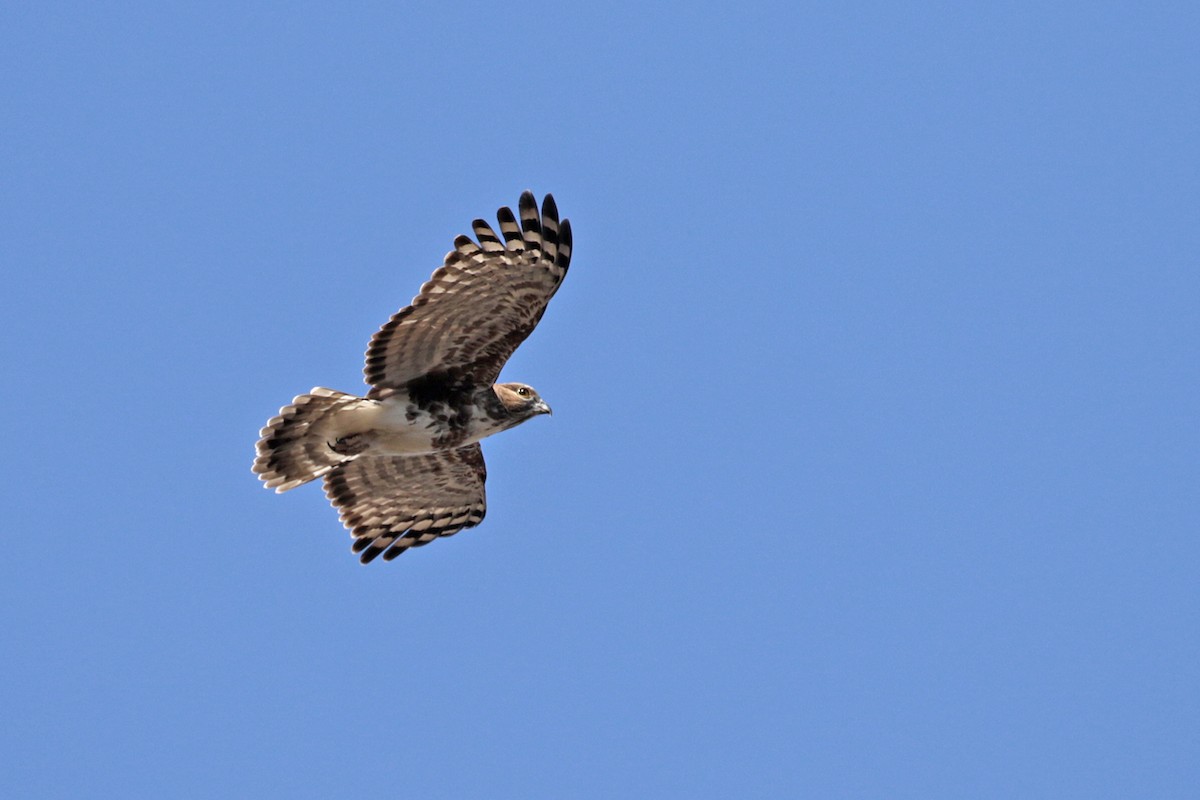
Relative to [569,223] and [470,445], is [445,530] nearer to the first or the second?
[470,445]

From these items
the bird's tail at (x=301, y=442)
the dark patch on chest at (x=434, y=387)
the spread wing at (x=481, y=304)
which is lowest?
the bird's tail at (x=301, y=442)

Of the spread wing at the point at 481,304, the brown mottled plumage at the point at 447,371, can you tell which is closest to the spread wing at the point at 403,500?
the brown mottled plumage at the point at 447,371

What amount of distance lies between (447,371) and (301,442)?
4.48 ft

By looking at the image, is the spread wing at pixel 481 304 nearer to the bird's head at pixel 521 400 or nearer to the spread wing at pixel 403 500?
the bird's head at pixel 521 400

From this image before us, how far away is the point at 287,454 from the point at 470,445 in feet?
5.41

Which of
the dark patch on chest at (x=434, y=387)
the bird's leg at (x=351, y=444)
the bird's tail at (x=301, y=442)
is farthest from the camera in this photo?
the bird's leg at (x=351, y=444)

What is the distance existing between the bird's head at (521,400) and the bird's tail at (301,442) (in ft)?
4.03

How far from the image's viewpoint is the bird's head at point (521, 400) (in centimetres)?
1420

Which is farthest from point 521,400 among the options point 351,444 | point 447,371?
point 351,444

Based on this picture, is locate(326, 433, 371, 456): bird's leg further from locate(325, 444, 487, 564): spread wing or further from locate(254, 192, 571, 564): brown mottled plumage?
locate(325, 444, 487, 564): spread wing

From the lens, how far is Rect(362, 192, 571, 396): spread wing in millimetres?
13375

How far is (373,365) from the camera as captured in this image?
46.1ft

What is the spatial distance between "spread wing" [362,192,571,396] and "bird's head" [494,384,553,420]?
0.16m

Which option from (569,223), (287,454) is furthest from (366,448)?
(569,223)
